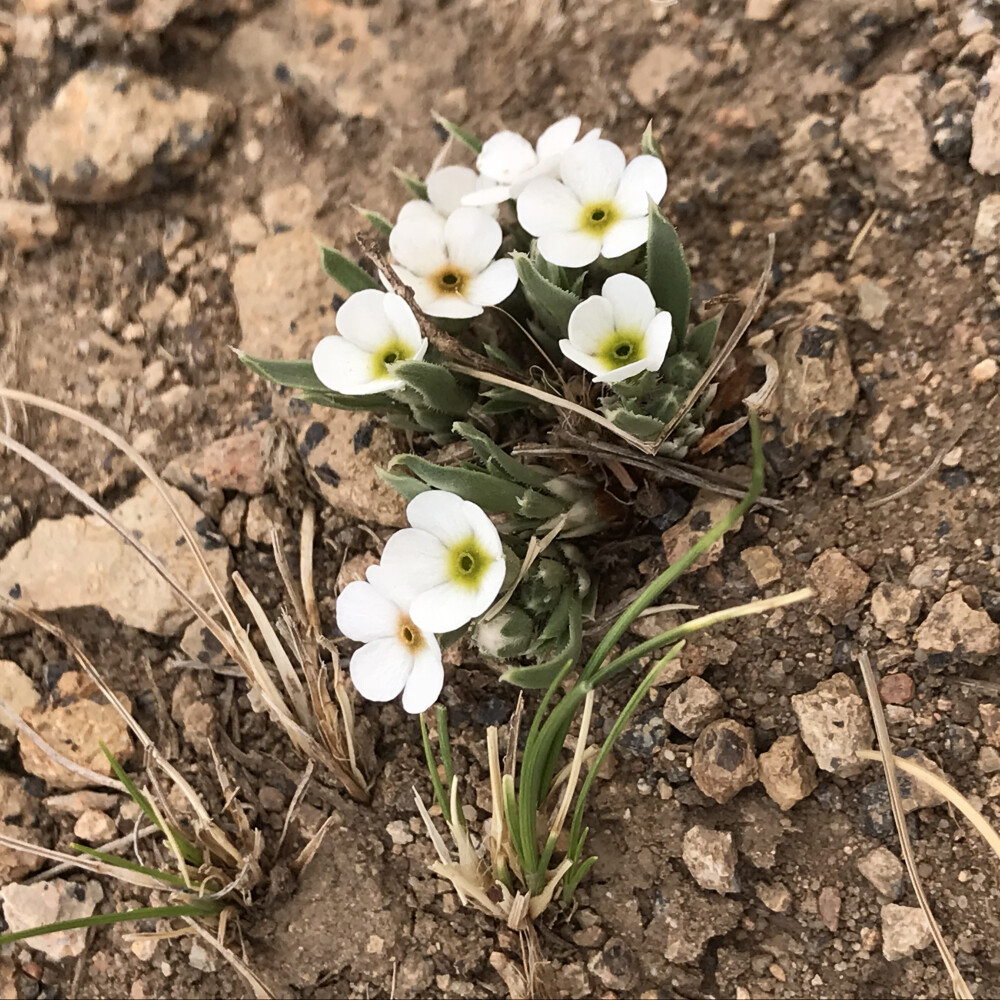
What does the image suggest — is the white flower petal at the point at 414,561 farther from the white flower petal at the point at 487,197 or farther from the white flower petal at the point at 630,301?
the white flower petal at the point at 487,197

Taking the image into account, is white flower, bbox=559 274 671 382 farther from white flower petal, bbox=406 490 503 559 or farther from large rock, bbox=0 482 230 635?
large rock, bbox=0 482 230 635

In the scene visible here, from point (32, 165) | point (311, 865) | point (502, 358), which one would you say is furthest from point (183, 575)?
point (32, 165)

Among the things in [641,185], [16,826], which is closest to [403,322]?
[641,185]

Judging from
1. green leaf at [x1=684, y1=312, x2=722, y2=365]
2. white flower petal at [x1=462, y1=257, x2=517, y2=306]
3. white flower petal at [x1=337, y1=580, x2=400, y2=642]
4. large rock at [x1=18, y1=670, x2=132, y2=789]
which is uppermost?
white flower petal at [x1=462, y1=257, x2=517, y2=306]

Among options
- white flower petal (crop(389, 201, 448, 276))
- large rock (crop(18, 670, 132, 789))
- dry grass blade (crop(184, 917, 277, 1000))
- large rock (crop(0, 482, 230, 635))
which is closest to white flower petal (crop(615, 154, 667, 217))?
white flower petal (crop(389, 201, 448, 276))

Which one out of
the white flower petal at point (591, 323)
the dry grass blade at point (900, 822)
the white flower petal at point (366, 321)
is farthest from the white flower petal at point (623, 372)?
the dry grass blade at point (900, 822)
